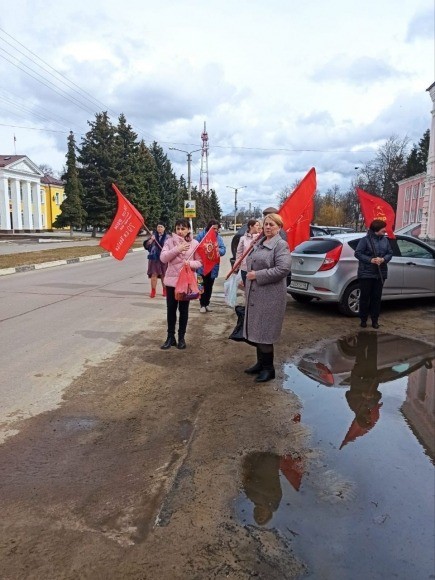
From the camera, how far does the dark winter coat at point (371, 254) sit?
24.8ft

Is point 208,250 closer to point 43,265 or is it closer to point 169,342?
point 169,342

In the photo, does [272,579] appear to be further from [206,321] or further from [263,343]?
[206,321]

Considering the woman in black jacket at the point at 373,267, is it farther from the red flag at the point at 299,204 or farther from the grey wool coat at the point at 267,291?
the grey wool coat at the point at 267,291

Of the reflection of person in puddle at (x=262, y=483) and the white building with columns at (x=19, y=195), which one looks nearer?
the reflection of person in puddle at (x=262, y=483)

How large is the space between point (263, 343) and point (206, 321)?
3.51 m

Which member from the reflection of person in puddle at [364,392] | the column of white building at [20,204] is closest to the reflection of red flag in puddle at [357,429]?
the reflection of person in puddle at [364,392]

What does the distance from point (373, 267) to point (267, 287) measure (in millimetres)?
3485

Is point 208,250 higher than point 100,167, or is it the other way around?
point 100,167

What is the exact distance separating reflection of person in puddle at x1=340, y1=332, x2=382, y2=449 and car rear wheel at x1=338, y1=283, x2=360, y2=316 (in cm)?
181

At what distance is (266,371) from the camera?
506cm

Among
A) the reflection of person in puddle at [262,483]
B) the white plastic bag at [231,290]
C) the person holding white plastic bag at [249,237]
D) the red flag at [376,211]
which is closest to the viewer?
the reflection of person in puddle at [262,483]

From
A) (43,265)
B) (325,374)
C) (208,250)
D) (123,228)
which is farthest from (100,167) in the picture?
(325,374)

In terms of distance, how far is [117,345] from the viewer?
6605 millimetres

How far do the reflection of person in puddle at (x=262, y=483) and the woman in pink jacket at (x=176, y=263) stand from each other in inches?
123
